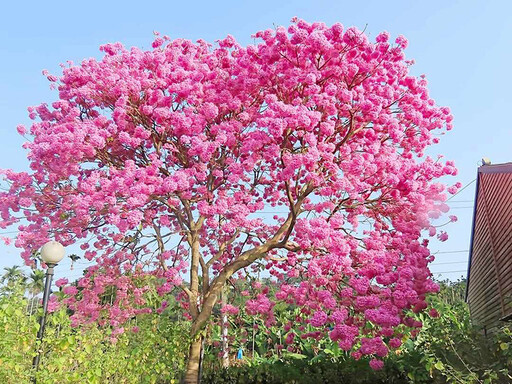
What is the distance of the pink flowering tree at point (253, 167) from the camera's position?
343 inches

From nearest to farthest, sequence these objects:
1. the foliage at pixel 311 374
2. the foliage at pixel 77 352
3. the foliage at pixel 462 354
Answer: the foliage at pixel 462 354
the foliage at pixel 77 352
the foliage at pixel 311 374

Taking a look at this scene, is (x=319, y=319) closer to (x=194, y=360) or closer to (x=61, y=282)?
(x=194, y=360)

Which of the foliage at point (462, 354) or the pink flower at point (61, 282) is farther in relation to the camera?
the pink flower at point (61, 282)

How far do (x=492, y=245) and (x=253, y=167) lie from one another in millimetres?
6508

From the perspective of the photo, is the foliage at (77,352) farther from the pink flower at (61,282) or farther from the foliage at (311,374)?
the pink flower at (61,282)

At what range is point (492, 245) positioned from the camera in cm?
1144

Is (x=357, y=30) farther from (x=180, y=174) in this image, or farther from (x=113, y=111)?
(x=113, y=111)

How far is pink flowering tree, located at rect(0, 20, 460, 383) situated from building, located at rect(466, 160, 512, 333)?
1374 mm

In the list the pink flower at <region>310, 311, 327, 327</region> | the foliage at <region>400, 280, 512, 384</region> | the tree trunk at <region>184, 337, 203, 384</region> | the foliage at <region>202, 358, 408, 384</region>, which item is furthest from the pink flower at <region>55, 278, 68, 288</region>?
the foliage at <region>400, 280, 512, 384</region>

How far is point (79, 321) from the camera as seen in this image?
9984mm

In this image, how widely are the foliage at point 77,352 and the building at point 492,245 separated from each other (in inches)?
279

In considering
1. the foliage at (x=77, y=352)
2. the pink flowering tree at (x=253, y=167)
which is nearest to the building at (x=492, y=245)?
the pink flowering tree at (x=253, y=167)

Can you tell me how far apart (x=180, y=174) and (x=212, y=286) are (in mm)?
2906

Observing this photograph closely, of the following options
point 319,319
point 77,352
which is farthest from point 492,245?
point 77,352
